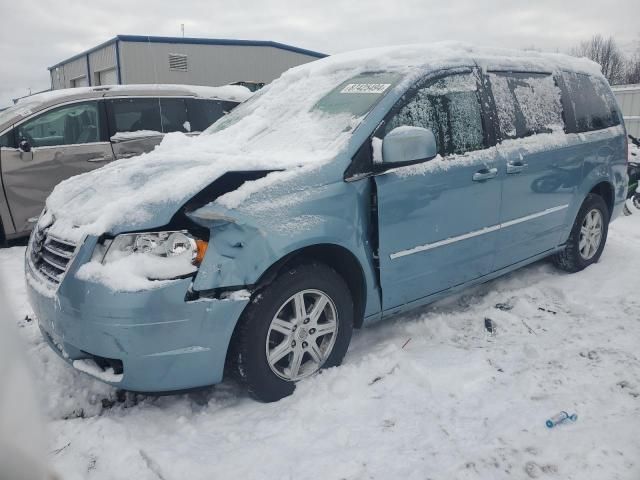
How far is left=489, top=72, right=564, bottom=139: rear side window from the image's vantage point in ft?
12.5

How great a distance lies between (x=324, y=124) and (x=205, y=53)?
20.9m

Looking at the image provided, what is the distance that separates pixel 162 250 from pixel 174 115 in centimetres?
502

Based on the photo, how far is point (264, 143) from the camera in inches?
127

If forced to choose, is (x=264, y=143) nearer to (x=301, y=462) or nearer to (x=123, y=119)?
(x=301, y=462)

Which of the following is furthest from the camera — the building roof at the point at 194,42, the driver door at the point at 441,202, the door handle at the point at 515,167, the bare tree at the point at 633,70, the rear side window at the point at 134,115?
the bare tree at the point at 633,70

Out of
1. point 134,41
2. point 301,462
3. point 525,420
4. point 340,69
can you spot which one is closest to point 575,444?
point 525,420

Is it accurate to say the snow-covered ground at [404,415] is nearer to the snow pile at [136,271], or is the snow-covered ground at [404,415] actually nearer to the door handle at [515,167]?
the snow pile at [136,271]

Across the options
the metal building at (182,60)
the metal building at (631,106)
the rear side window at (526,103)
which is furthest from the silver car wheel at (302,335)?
the metal building at (182,60)

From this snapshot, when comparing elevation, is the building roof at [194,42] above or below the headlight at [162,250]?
above

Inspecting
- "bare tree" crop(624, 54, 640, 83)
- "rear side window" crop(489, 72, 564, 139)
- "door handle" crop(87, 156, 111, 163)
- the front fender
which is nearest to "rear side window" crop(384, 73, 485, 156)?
"rear side window" crop(489, 72, 564, 139)

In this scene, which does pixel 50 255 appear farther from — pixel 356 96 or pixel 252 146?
pixel 356 96

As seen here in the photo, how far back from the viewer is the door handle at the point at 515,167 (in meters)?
3.70

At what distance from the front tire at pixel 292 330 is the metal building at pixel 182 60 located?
20.1 metres

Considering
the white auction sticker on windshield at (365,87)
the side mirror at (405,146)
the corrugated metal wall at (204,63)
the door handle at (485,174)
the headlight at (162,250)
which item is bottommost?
the headlight at (162,250)
